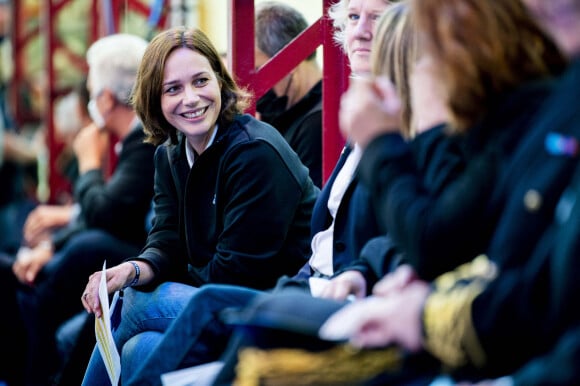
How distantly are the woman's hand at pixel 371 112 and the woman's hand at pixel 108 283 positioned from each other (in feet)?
4.24

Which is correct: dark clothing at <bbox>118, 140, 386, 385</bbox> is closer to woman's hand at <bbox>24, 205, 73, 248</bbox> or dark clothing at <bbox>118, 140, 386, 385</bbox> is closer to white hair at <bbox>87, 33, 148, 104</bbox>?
white hair at <bbox>87, 33, 148, 104</bbox>

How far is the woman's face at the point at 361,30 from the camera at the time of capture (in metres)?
2.84

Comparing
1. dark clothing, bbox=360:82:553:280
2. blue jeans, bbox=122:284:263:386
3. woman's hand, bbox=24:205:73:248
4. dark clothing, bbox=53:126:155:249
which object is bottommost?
woman's hand, bbox=24:205:73:248

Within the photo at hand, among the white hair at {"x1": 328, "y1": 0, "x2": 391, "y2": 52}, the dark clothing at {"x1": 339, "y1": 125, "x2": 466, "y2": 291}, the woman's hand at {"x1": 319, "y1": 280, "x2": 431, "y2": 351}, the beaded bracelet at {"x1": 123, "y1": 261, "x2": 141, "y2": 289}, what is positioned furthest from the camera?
the white hair at {"x1": 328, "y1": 0, "x2": 391, "y2": 52}

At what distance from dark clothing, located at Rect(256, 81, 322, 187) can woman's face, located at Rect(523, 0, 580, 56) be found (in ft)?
6.89

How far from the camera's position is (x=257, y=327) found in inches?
69.9

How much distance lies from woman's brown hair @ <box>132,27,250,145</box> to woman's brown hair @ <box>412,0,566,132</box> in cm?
146

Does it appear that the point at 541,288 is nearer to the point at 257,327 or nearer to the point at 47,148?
the point at 257,327

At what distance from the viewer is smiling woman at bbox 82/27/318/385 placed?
291 cm

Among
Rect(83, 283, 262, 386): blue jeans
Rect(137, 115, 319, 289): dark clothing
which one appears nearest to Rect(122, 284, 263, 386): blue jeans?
Rect(83, 283, 262, 386): blue jeans

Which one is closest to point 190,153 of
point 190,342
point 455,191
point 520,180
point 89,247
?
point 190,342

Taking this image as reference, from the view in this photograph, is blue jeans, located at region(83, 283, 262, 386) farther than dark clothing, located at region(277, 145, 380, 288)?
No

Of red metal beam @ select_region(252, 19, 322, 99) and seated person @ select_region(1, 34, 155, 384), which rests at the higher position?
red metal beam @ select_region(252, 19, 322, 99)

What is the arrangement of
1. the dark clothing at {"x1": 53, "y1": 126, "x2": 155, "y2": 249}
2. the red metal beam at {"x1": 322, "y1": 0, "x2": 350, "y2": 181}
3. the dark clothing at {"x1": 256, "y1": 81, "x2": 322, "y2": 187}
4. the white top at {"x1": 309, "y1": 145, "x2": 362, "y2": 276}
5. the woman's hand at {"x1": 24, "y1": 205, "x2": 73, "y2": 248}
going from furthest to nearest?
1. the woman's hand at {"x1": 24, "y1": 205, "x2": 73, "y2": 248}
2. the dark clothing at {"x1": 53, "y1": 126, "x2": 155, "y2": 249}
3. the dark clothing at {"x1": 256, "y1": 81, "x2": 322, "y2": 187}
4. the red metal beam at {"x1": 322, "y1": 0, "x2": 350, "y2": 181}
5. the white top at {"x1": 309, "y1": 145, "x2": 362, "y2": 276}
